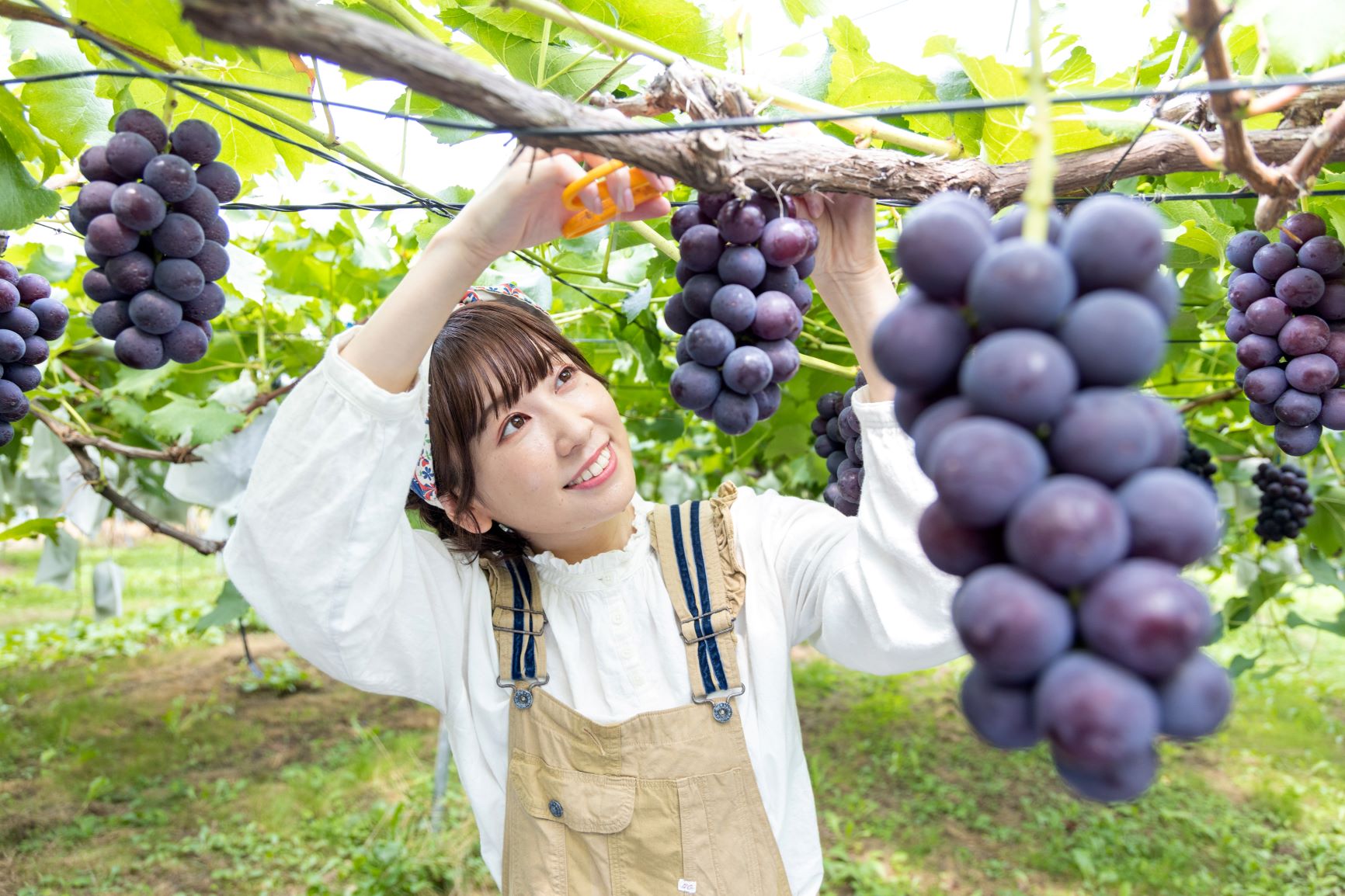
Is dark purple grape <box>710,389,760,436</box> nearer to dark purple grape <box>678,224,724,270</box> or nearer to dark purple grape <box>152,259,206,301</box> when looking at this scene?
dark purple grape <box>678,224,724,270</box>

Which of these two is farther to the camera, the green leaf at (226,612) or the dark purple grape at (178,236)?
the green leaf at (226,612)

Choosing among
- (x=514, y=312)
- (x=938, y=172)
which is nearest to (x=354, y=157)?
(x=514, y=312)

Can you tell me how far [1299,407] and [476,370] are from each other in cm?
121

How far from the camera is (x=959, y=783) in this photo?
15.0 feet

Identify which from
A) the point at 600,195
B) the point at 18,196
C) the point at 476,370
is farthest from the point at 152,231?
the point at 600,195

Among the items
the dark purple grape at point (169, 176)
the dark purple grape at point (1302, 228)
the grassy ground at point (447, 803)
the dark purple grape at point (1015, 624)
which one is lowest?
the grassy ground at point (447, 803)

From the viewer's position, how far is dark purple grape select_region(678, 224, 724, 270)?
104 cm

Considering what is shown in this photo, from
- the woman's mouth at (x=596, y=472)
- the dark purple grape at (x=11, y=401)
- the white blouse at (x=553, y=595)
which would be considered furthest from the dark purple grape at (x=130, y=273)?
the woman's mouth at (x=596, y=472)

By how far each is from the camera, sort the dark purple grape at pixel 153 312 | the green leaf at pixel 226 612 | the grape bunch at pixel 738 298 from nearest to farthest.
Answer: the grape bunch at pixel 738 298, the dark purple grape at pixel 153 312, the green leaf at pixel 226 612

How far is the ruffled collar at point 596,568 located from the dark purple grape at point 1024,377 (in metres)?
1.15

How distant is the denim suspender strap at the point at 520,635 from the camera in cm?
152

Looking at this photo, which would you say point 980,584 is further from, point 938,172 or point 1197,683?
point 938,172

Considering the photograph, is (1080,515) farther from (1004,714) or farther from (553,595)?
(553,595)

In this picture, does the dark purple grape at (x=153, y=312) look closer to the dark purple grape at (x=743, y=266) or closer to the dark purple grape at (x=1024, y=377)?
the dark purple grape at (x=743, y=266)
